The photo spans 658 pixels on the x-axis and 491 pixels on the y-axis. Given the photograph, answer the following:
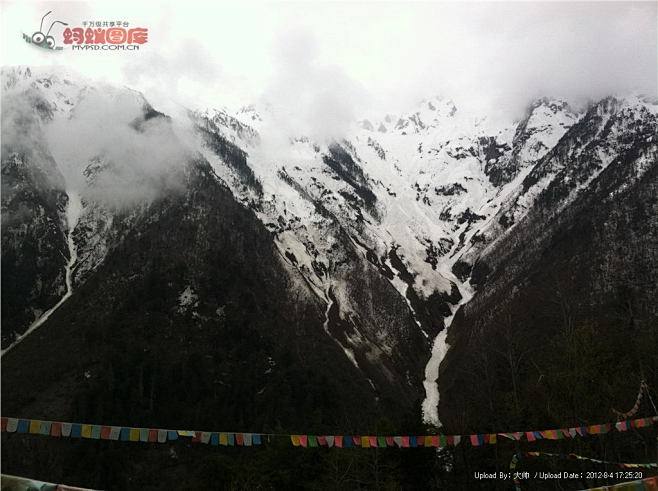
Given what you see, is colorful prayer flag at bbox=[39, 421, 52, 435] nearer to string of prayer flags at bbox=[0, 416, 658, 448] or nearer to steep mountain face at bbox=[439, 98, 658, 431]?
string of prayer flags at bbox=[0, 416, 658, 448]

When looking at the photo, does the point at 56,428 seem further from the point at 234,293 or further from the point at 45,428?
the point at 234,293

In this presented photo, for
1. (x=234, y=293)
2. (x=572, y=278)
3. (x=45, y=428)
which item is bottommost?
(x=45, y=428)

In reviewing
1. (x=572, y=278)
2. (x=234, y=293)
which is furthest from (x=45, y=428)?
(x=572, y=278)

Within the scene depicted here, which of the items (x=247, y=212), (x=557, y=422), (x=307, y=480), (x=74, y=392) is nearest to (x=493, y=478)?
(x=557, y=422)

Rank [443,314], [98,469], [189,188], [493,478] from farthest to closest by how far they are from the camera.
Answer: [443,314] → [189,188] → [98,469] → [493,478]

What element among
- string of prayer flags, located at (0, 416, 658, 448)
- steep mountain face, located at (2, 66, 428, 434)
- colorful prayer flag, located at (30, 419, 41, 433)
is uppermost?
steep mountain face, located at (2, 66, 428, 434)

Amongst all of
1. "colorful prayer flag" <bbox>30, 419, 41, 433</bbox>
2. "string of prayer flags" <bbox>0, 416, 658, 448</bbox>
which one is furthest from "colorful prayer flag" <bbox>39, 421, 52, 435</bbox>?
"colorful prayer flag" <bbox>30, 419, 41, 433</bbox>

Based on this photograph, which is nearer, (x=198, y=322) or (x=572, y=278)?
(x=198, y=322)

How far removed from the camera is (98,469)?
269ft

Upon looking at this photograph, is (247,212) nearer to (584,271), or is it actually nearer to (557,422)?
(584,271)

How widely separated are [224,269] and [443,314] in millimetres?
80725

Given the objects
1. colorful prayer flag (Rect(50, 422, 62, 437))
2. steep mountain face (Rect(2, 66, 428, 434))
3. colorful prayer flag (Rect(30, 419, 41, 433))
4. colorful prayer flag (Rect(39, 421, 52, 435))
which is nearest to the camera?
colorful prayer flag (Rect(30, 419, 41, 433))

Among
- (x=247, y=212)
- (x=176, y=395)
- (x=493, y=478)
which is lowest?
(x=493, y=478)

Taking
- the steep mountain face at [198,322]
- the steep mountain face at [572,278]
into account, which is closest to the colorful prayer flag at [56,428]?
the steep mountain face at [572,278]
